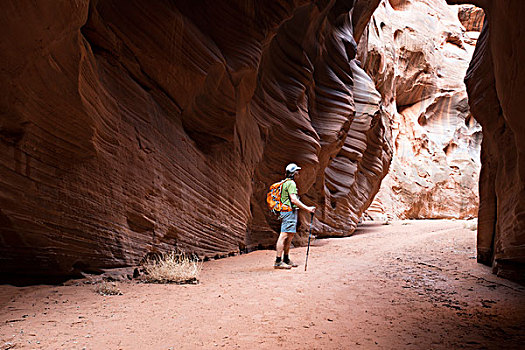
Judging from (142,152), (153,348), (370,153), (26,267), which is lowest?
(153,348)

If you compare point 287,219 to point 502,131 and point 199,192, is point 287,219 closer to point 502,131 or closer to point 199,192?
point 199,192

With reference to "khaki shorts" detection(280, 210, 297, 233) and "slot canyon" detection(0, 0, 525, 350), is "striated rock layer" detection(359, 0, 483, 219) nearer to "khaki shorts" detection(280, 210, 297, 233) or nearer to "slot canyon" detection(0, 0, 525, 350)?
"slot canyon" detection(0, 0, 525, 350)

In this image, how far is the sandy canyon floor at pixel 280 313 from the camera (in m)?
2.65

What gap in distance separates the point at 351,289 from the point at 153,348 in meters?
2.84

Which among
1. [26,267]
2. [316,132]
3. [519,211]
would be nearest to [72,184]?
[26,267]

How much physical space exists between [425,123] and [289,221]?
90.0 feet

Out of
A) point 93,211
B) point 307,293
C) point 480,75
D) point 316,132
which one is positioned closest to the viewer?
point 307,293

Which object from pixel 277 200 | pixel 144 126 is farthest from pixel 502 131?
pixel 144 126

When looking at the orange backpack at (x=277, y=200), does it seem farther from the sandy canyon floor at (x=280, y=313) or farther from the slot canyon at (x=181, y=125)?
the sandy canyon floor at (x=280, y=313)

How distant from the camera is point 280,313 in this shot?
343cm

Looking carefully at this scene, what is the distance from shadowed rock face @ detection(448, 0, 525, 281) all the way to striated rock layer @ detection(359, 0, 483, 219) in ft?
59.7

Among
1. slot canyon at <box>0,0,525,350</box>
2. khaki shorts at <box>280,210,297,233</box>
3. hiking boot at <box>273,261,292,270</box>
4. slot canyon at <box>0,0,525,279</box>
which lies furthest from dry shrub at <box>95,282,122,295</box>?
khaki shorts at <box>280,210,297,233</box>

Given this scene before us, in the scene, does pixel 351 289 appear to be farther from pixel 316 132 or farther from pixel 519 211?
pixel 316 132

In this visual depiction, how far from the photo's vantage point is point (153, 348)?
8.26 ft
